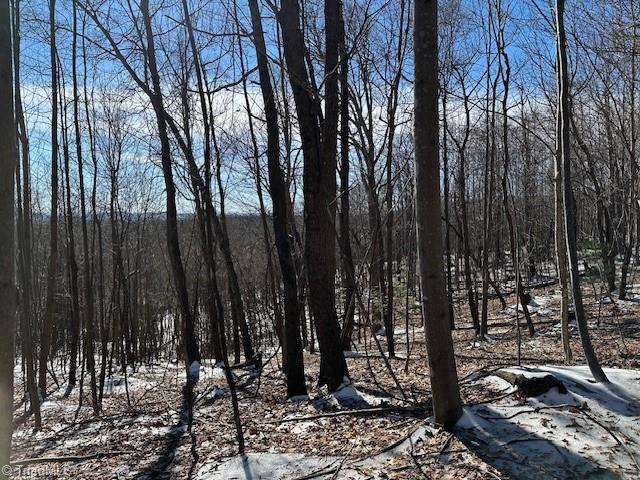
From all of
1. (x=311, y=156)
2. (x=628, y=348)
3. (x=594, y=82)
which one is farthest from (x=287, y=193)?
(x=594, y=82)

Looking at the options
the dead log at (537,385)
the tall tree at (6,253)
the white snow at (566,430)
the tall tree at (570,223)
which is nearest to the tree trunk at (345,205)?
the tall tree at (570,223)

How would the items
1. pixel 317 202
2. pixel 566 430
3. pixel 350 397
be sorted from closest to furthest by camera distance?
pixel 566 430 < pixel 350 397 < pixel 317 202

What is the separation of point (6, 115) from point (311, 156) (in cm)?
406

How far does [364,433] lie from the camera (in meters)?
4.64

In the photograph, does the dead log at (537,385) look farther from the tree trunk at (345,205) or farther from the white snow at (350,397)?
the tree trunk at (345,205)

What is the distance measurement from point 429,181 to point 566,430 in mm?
2249

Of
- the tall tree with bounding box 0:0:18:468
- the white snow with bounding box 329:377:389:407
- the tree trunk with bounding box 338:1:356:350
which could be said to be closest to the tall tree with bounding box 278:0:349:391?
the white snow with bounding box 329:377:389:407

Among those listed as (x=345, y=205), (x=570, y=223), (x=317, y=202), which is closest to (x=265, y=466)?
(x=317, y=202)

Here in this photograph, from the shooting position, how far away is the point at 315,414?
225 inches

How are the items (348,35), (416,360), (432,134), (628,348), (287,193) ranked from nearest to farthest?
1. (432,134)
2. (287,193)
3. (628,348)
4. (416,360)
5. (348,35)

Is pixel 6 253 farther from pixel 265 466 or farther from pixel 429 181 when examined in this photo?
pixel 429 181

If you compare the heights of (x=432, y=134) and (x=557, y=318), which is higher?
(x=432, y=134)

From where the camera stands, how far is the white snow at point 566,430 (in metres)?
3.50

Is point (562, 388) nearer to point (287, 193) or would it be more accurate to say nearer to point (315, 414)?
point (315, 414)
